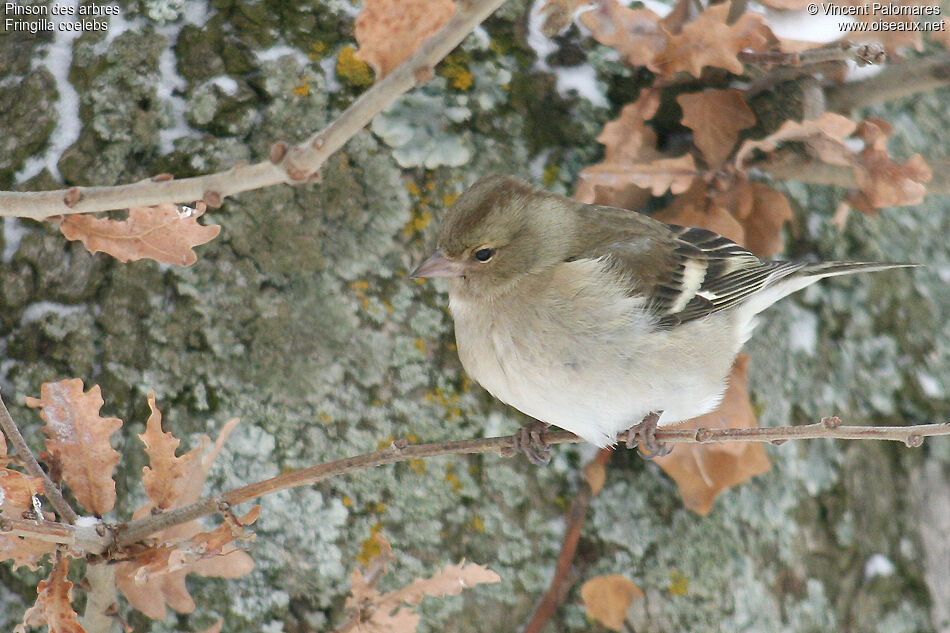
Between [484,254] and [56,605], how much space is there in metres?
1.36

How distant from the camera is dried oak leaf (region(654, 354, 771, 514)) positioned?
2512 millimetres

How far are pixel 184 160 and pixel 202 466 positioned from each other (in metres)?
0.90

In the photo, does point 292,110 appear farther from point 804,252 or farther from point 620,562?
point 804,252

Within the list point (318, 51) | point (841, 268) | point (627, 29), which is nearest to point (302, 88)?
point (318, 51)

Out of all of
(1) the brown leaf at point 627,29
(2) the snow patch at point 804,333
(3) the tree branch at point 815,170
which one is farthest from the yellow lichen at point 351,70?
(2) the snow patch at point 804,333

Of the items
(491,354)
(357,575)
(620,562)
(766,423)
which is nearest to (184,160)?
(491,354)

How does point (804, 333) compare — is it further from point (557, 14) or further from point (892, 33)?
point (557, 14)

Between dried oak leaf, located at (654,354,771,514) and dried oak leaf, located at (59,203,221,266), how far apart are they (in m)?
1.50

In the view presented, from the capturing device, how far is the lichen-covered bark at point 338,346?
228 centimetres

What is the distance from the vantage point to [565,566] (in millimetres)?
2518

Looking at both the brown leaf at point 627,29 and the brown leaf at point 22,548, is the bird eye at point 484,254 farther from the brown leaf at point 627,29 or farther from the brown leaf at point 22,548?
the brown leaf at point 22,548

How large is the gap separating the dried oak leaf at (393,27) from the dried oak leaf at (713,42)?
135cm

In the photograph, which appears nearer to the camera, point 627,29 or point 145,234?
point 145,234

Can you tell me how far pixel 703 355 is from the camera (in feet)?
8.00
